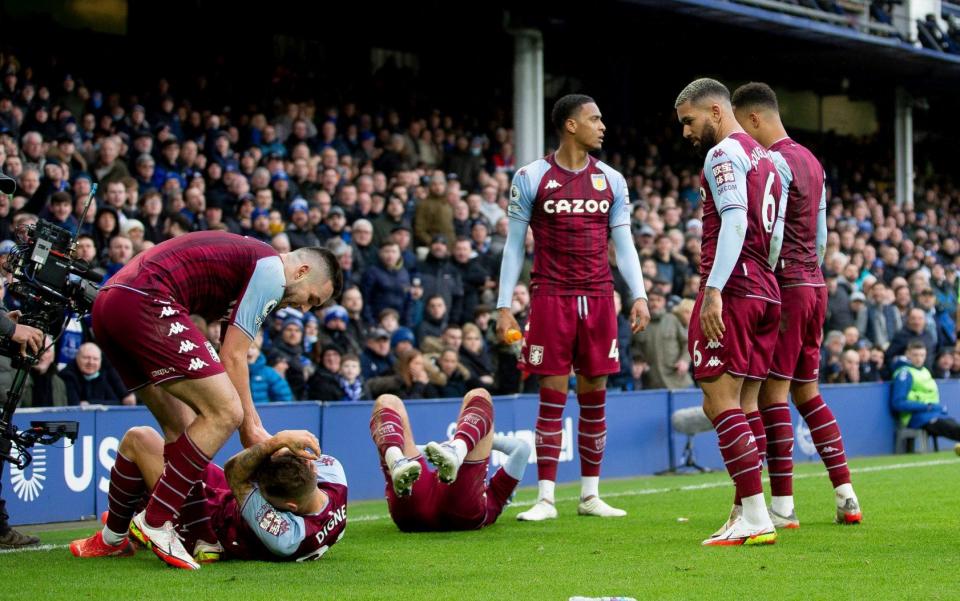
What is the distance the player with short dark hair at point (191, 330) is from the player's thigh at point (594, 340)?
2.84 m

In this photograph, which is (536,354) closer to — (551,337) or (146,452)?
(551,337)

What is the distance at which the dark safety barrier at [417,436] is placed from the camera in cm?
1039

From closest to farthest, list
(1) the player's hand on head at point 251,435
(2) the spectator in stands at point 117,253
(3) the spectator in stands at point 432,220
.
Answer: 1. (1) the player's hand on head at point 251,435
2. (2) the spectator in stands at point 117,253
3. (3) the spectator in stands at point 432,220

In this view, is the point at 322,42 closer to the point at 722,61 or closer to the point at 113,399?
the point at 722,61

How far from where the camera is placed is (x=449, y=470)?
7574mm

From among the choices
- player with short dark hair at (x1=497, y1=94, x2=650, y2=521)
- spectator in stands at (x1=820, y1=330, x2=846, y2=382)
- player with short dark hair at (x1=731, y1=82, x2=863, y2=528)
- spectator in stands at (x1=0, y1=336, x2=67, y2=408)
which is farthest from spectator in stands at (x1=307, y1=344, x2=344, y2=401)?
spectator in stands at (x1=820, y1=330, x2=846, y2=382)

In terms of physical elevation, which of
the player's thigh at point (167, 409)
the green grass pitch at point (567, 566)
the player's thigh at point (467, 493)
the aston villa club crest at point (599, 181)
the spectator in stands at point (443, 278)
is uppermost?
the aston villa club crest at point (599, 181)

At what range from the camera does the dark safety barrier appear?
34.1ft

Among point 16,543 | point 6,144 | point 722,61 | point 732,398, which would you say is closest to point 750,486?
point 732,398

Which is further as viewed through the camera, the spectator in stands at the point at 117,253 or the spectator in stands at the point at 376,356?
the spectator in stands at the point at 376,356

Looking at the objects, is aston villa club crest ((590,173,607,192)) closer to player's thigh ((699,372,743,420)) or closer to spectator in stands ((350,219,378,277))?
player's thigh ((699,372,743,420))

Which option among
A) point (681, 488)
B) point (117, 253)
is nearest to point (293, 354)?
point (117, 253)

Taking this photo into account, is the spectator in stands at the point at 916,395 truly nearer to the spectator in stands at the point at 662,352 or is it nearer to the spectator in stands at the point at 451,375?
the spectator in stands at the point at 662,352

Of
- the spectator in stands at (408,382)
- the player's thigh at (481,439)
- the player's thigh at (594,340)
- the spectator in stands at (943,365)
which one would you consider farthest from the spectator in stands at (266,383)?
the spectator in stands at (943,365)
